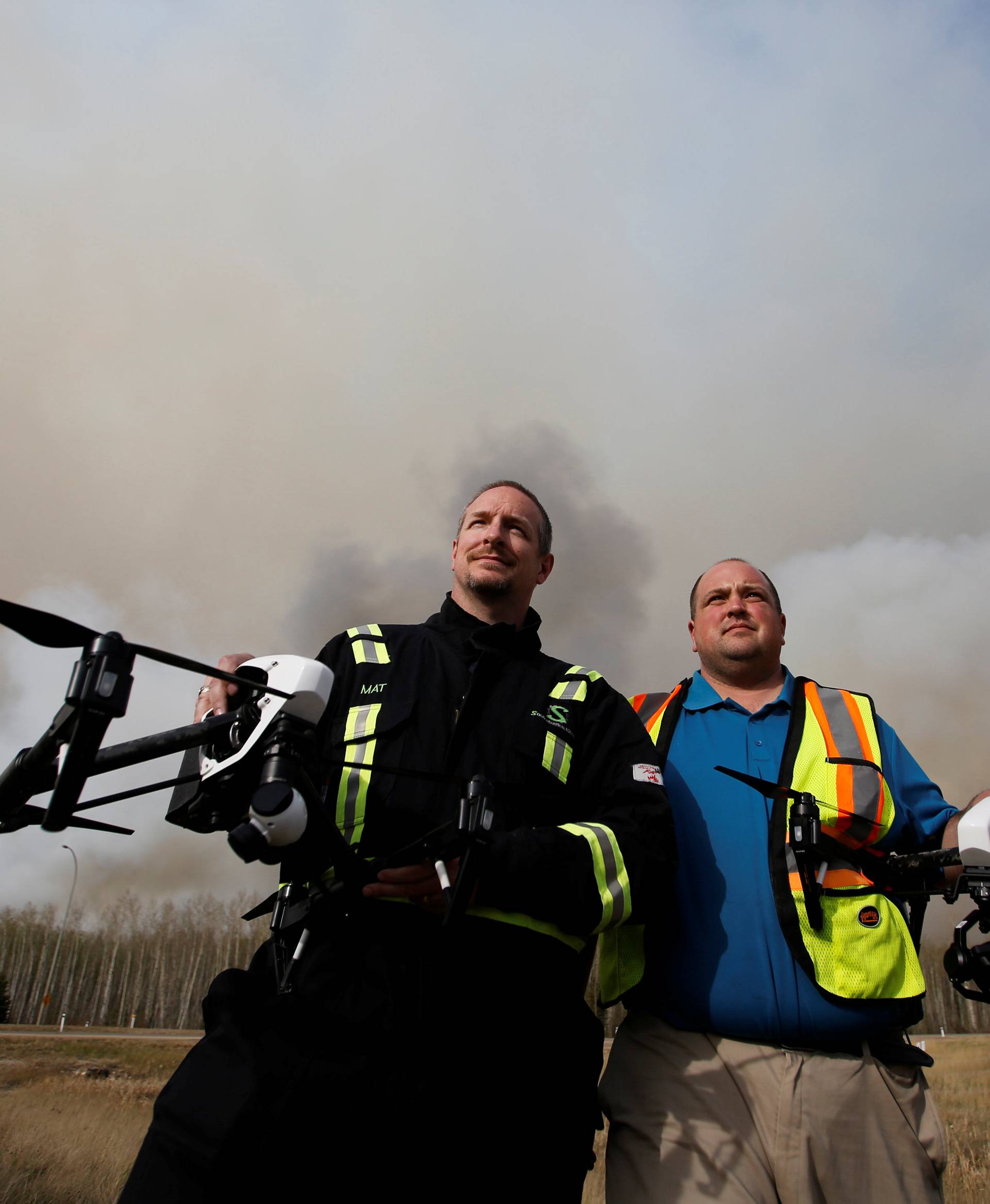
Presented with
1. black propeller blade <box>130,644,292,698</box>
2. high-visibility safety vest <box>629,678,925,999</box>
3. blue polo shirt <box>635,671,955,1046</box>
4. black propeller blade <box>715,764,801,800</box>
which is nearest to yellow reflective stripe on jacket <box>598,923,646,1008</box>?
blue polo shirt <box>635,671,955,1046</box>

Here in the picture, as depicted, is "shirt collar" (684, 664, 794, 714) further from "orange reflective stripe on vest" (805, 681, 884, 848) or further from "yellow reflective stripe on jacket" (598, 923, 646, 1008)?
"yellow reflective stripe on jacket" (598, 923, 646, 1008)

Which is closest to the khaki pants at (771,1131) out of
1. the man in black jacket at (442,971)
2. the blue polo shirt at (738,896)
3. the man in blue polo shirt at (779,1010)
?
the man in blue polo shirt at (779,1010)

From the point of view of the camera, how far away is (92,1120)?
2242 centimetres

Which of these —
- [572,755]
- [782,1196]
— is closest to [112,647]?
[572,755]

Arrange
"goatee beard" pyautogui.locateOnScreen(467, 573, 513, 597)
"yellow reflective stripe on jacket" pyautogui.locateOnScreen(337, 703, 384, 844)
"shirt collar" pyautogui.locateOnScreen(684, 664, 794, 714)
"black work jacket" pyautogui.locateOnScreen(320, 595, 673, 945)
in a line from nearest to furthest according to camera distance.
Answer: "black work jacket" pyautogui.locateOnScreen(320, 595, 673, 945)
"yellow reflective stripe on jacket" pyautogui.locateOnScreen(337, 703, 384, 844)
"goatee beard" pyautogui.locateOnScreen(467, 573, 513, 597)
"shirt collar" pyautogui.locateOnScreen(684, 664, 794, 714)

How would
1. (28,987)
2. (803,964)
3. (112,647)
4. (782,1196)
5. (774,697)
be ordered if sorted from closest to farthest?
(112,647)
(782,1196)
(803,964)
(774,697)
(28,987)

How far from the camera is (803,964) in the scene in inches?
144

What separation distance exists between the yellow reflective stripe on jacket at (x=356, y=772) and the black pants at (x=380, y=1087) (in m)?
0.40

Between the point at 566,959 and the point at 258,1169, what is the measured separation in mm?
1202

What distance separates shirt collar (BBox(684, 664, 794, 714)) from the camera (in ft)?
15.2

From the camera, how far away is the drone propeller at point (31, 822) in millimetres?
2609

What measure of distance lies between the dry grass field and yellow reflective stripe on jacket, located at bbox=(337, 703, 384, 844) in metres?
12.0

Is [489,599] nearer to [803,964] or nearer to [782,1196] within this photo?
[803,964]

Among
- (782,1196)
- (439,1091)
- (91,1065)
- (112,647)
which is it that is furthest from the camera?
(91,1065)
